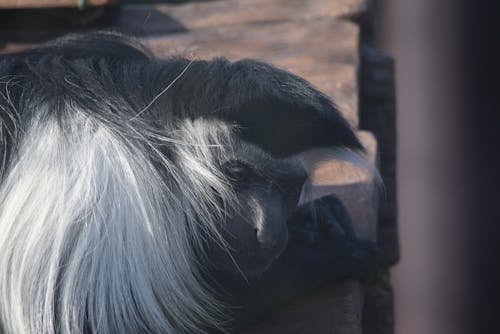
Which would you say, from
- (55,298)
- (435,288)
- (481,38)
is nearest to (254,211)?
(55,298)

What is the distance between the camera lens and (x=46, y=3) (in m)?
2.37

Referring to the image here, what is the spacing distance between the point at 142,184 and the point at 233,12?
4.05ft

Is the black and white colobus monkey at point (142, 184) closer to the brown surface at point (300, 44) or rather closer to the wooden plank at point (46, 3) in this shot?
the brown surface at point (300, 44)

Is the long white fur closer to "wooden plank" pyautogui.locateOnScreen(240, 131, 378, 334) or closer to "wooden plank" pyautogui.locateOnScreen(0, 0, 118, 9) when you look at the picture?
"wooden plank" pyautogui.locateOnScreen(240, 131, 378, 334)

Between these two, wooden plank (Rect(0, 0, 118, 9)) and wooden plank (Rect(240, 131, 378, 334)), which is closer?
wooden plank (Rect(240, 131, 378, 334))

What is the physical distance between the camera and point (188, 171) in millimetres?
1414

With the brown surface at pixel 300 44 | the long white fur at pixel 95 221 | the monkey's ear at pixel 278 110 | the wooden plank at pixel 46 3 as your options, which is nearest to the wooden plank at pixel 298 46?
the brown surface at pixel 300 44

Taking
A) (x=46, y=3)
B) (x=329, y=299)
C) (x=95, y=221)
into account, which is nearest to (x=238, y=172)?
(x=95, y=221)

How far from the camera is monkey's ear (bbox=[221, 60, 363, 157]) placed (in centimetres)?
139

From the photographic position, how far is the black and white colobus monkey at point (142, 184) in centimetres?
137

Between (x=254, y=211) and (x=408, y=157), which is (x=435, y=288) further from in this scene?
(x=254, y=211)

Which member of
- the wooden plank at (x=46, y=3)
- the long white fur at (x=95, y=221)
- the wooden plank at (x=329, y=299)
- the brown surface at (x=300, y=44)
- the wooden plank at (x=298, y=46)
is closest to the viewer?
the long white fur at (x=95, y=221)

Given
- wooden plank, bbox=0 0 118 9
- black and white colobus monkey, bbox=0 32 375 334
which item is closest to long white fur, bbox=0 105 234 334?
black and white colobus monkey, bbox=0 32 375 334

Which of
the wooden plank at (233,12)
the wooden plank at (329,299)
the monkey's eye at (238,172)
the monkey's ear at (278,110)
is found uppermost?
the wooden plank at (233,12)
